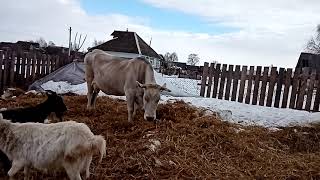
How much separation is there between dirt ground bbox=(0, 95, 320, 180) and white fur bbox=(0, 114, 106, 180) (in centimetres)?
51

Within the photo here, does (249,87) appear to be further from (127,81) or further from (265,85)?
(127,81)

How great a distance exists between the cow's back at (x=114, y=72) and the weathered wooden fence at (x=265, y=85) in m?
4.24

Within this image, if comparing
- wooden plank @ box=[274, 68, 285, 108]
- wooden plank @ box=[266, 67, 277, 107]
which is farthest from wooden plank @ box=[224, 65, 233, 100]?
wooden plank @ box=[274, 68, 285, 108]

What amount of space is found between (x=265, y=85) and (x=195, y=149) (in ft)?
21.1

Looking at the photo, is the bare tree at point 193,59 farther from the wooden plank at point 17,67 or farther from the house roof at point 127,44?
the wooden plank at point 17,67

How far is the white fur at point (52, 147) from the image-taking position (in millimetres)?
4203

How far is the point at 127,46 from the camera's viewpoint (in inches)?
1783

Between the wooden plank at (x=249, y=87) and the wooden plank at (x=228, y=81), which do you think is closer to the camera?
the wooden plank at (x=249, y=87)

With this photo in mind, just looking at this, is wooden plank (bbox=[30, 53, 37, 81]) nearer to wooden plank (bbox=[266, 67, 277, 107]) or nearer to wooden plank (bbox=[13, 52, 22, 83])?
wooden plank (bbox=[13, 52, 22, 83])

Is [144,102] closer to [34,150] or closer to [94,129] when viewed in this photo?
[94,129]

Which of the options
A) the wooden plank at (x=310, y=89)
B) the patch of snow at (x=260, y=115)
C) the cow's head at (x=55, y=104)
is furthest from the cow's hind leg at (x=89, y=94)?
the wooden plank at (x=310, y=89)

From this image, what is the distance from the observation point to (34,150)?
14.3 feet

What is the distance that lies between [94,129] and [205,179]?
2818 mm

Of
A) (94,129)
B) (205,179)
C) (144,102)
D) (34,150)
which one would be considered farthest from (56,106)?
(205,179)
